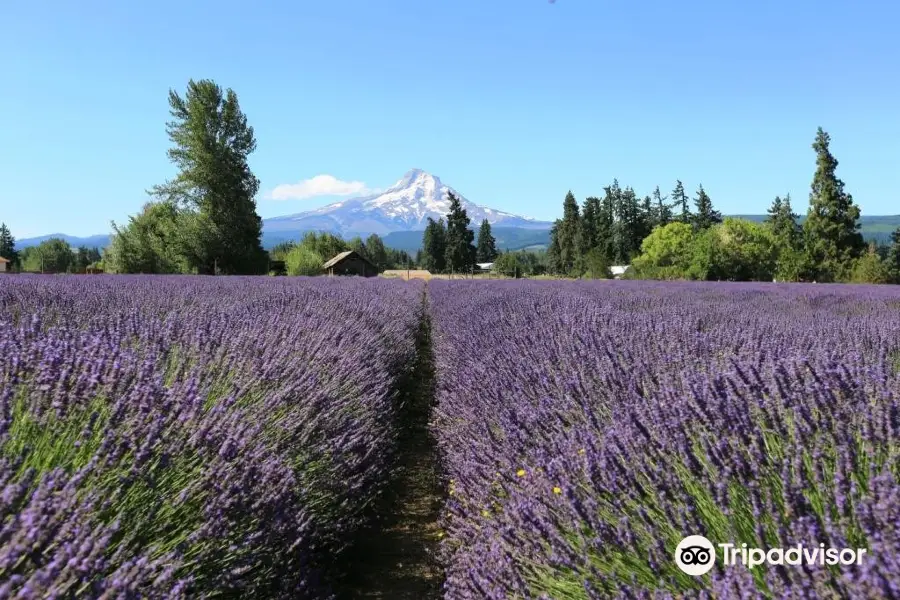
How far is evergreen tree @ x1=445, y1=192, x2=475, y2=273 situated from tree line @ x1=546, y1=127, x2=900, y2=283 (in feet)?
35.4

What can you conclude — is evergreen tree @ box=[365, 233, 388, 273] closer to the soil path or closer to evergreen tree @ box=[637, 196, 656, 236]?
evergreen tree @ box=[637, 196, 656, 236]

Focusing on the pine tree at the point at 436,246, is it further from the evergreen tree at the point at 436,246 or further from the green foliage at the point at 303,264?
the green foliage at the point at 303,264

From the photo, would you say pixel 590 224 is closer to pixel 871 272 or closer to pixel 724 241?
pixel 724 241

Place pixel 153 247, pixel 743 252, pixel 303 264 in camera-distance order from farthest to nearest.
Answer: pixel 743 252 < pixel 303 264 < pixel 153 247

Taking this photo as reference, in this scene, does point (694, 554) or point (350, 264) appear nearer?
point (694, 554)

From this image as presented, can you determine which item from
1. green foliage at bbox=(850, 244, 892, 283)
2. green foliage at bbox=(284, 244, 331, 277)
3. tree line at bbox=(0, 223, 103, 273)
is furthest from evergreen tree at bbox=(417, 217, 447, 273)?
green foliage at bbox=(850, 244, 892, 283)

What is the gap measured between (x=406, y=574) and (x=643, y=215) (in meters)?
75.6

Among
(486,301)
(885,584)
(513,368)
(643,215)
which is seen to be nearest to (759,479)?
(885,584)

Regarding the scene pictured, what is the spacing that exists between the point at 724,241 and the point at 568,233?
21381 millimetres

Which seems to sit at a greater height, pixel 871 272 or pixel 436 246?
pixel 436 246

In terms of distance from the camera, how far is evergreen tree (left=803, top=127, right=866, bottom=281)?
3609cm

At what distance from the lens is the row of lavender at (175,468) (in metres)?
1.05

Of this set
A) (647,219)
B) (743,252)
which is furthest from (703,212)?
(743,252)

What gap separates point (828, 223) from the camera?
3662 cm
